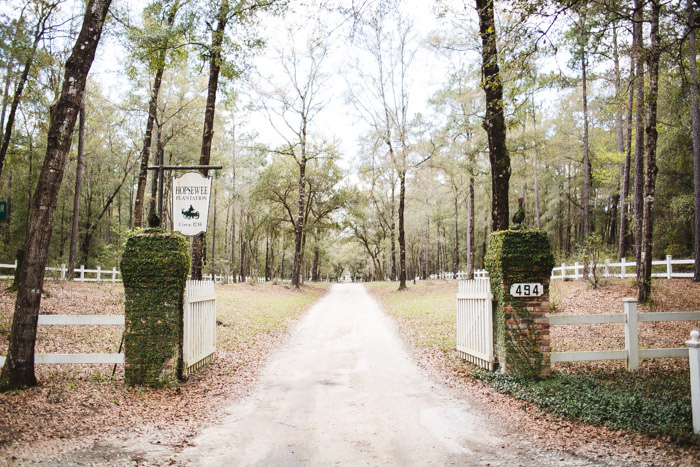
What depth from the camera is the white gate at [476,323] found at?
6.86m

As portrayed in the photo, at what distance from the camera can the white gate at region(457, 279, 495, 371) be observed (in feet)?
22.5

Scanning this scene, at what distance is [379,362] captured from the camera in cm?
823

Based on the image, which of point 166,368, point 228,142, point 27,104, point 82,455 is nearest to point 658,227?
point 166,368

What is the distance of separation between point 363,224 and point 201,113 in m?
26.2

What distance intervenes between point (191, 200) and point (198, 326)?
2339 millimetres

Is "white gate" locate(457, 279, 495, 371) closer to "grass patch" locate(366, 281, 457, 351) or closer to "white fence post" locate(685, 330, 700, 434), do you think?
"grass patch" locate(366, 281, 457, 351)

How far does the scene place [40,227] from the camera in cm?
562

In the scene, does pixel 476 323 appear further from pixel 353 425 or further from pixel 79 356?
pixel 79 356

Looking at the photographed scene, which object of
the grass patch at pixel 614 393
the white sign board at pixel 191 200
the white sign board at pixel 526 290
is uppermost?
the white sign board at pixel 191 200

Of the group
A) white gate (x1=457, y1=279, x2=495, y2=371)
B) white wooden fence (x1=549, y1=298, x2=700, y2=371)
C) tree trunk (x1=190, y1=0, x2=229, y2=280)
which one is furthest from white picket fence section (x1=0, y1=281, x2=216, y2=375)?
white wooden fence (x1=549, y1=298, x2=700, y2=371)

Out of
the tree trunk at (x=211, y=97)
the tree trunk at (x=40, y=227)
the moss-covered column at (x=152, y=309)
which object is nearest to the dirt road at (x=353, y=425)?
the moss-covered column at (x=152, y=309)

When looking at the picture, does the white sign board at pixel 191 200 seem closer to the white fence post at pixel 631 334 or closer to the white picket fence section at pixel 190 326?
the white picket fence section at pixel 190 326

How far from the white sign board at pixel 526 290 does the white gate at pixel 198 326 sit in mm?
5196

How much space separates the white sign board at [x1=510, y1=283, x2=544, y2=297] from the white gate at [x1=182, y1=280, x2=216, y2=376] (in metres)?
5.20
